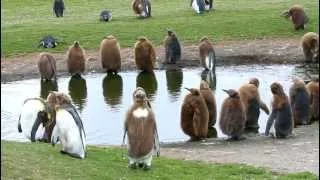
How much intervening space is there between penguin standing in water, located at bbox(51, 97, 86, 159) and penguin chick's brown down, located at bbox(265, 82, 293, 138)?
452 centimetres

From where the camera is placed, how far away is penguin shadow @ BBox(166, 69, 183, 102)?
17859 mm

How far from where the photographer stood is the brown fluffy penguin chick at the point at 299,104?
14914 mm

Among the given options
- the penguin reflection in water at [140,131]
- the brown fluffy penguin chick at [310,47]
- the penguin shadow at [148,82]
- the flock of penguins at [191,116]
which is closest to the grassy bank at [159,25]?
the brown fluffy penguin chick at [310,47]

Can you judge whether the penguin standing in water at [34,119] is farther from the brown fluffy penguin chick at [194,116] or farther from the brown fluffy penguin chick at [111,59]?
the brown fluffy penguin chick at [111,59]

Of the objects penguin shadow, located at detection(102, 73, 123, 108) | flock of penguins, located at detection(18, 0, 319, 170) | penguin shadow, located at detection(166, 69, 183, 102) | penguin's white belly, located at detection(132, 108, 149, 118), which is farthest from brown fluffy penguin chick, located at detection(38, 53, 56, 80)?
penguin's white belly, located at detection(132, 108, 149, 118)

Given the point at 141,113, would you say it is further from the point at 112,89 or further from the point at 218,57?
the point at 218,57

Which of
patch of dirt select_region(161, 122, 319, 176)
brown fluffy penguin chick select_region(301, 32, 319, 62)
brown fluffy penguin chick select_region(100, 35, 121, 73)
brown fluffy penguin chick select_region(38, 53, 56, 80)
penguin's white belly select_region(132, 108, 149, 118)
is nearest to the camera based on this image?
penguin's white belly select_region(132, 108, 149, 118)

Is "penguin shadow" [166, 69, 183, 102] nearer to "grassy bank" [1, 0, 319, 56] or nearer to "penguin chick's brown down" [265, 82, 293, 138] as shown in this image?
"penguin chick's brown down" [265, 82, 293, 138]

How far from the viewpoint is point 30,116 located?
13.3m

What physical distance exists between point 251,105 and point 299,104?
104 centimetres

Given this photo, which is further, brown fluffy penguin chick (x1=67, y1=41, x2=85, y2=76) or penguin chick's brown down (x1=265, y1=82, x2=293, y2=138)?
brown fluffy penguin chick (x1=67, y1=41, x2=85, y2=76)

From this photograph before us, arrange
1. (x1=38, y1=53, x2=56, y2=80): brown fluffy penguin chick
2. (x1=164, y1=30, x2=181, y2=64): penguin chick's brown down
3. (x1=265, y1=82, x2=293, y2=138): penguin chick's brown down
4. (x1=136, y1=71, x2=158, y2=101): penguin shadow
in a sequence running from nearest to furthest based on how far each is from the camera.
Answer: (x1=265, y1=82, x2=293, y2=138): penguin chick's brown down
(x1=136, y1=71, x2=158, y2=101): penguin shadow
(x1=38, y1=53, x2=56, y2=80): brown fluffy penguin chick
(x1=164, y1=30, x2=181, y2=64): penguin chick's brown down

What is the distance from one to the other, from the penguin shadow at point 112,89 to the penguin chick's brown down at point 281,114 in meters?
4.38

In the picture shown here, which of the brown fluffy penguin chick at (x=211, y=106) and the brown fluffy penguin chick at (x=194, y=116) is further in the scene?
the brown fluffy penguin chick at (x=211, y=106)
